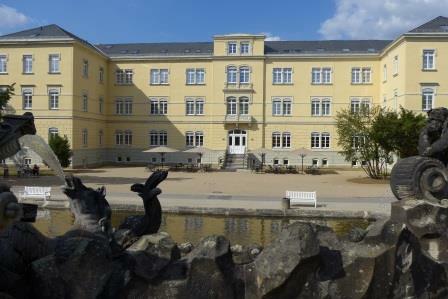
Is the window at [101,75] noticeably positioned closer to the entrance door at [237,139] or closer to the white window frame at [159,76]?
the white window frame at [159,76]

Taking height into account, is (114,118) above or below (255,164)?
above

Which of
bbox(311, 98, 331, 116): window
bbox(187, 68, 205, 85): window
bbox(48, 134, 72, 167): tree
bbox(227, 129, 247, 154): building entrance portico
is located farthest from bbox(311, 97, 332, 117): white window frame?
bbox(48, 134, 72, 167): tree

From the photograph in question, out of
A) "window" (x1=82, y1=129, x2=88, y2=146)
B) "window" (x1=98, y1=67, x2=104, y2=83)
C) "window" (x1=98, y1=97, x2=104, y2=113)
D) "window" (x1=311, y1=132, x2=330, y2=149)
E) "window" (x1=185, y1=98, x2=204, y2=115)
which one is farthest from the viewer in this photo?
"window" (x1=185, y1=98, x2=204, y2=115)

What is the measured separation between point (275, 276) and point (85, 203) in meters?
2.24

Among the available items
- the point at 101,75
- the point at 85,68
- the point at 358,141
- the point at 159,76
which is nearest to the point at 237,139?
the point at 159,76

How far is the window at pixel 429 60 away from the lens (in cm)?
4519

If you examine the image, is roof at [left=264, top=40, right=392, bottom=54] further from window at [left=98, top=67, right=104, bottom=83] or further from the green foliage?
window at [left=98, top=67, right=104, bottom=83]

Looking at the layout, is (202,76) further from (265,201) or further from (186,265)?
(186,265)

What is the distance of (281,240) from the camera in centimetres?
419

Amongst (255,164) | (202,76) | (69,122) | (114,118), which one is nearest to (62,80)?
(69,122)

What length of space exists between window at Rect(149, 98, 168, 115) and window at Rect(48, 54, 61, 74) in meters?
11.4

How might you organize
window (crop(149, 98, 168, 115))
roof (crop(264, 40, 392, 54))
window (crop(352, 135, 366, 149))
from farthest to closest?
window (crop(149, 98, 168, 115))
roof (crop(264, 40, 392, 54))
window (crop(352, 135, 366, 149))

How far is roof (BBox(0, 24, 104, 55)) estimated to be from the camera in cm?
4700

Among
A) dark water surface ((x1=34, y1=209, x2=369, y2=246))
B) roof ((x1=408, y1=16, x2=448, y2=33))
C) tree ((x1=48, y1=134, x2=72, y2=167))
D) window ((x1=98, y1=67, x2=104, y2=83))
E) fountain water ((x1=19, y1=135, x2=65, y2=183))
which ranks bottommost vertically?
dark water surface ((x1=34, y1=209, x2=369, y2=246))
